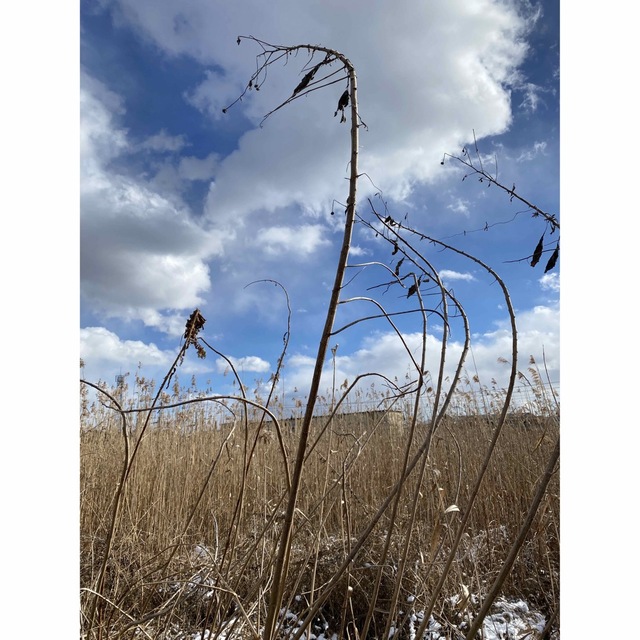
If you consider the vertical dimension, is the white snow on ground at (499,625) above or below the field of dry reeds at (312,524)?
below

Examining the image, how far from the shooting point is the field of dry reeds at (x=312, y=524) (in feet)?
3.81

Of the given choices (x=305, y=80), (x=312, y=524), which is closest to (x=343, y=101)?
(x=305, y=80)

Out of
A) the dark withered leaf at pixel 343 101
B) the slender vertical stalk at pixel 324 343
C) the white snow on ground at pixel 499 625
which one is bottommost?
the white snow on ground at pixel 499 625

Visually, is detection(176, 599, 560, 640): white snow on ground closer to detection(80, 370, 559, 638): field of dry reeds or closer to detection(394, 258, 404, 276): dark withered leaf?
detection(80, 370, 559, 638): field of dry reeds

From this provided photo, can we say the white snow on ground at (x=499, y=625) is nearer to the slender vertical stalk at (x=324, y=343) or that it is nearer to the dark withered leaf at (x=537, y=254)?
the slender vertical stalk at (x=324, y=343)

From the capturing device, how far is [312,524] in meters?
2.34

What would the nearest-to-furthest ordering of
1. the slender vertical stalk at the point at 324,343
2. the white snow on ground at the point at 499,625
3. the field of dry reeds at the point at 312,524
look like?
the slender vertical stalk at the point at 324,343 → the field of dry reeds at the point at 312,524 → the white snow on ground at the point at 499,625

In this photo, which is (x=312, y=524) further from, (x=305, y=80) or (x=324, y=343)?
(x=305, y=80)

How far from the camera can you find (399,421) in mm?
4465

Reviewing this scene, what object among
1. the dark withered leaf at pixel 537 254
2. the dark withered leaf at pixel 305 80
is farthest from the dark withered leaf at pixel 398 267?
the dark withered leaf at pixel 305 80

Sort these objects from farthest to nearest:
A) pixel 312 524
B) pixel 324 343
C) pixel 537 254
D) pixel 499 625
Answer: pixel 312 524
pixel 499 625
pixel 537 254
pixel 324 343
